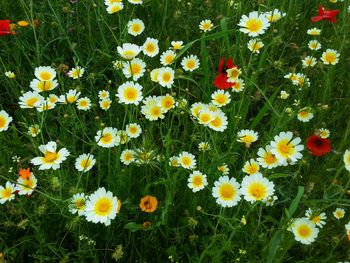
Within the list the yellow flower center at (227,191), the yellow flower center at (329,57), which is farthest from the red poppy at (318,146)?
the yellow flower center at (329,57)

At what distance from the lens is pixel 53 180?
4.41 ft

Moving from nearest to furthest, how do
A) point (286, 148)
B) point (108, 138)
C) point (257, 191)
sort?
point (257, 191) → point (286, 148) → point (108, 138)

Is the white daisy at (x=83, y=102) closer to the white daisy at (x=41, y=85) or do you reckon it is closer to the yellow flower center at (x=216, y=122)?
the white daisy at (x=41, y=85)

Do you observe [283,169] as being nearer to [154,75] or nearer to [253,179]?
[253,179]

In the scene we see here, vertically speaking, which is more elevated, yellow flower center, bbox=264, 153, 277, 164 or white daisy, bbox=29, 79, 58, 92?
white daisy, bbox=29, 79, 58, 92

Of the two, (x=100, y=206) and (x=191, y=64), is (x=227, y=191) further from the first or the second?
(x=191, y=64)

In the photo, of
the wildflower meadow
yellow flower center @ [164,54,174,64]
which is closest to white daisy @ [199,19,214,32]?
the wildflower meadow

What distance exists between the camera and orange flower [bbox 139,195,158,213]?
1.48 metres

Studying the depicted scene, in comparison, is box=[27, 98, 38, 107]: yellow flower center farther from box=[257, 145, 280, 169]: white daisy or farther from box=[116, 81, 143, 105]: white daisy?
box=[257, 145, 280, 169]: white daisy

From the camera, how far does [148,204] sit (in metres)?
1.49

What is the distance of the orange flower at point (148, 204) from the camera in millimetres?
1483

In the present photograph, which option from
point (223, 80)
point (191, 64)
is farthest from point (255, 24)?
point (191, 64)

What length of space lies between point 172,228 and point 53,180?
0.47 meters

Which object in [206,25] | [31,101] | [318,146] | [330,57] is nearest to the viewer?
[318,146]
